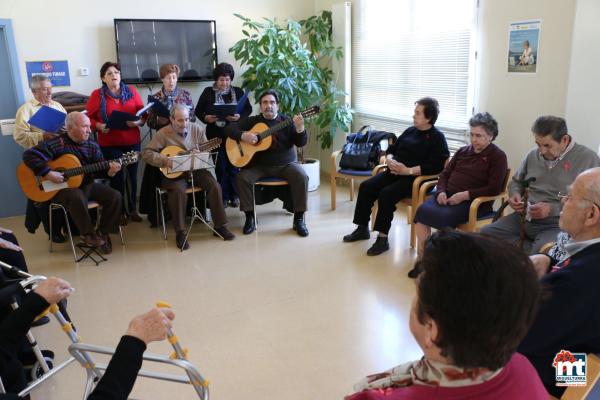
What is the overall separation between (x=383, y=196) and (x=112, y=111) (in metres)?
2.58

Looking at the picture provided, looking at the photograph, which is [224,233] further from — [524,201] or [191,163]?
[524,201]

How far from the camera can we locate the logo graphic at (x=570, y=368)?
1491 mm

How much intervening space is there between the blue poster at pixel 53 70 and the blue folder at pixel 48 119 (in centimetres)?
89

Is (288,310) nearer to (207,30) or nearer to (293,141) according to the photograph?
(293,141)

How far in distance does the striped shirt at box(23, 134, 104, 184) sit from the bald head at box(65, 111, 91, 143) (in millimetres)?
53

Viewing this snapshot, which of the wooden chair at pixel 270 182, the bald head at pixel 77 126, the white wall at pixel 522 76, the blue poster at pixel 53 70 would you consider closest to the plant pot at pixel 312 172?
the wooden chair at pixel 270 182

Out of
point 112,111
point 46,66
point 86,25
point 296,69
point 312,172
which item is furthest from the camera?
point 312,172

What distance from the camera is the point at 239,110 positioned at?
5.04 m

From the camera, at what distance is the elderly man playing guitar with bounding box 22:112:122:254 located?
3883 millimetres

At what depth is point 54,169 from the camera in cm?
397

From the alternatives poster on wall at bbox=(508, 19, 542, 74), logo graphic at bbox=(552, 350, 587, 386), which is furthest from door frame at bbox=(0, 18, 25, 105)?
logo graphic at bbox=(552, 350, 587, 386)

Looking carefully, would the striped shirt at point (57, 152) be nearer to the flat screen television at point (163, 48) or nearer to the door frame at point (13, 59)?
the door frame at point (13, 59)

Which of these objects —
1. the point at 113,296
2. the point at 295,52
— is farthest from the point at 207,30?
the point at 113,296

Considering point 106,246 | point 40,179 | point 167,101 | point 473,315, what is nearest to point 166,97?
point 167,101
